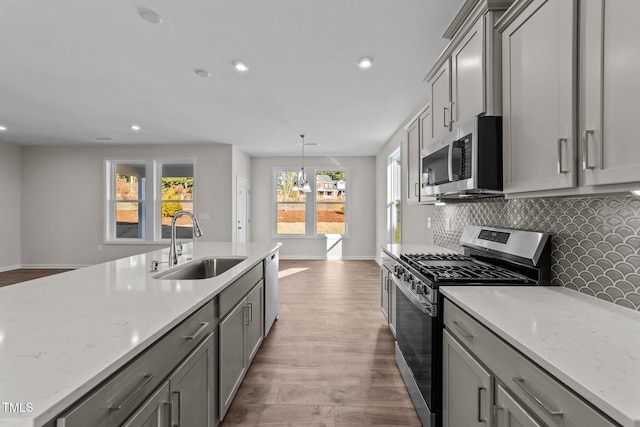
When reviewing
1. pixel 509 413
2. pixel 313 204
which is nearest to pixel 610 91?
pixel 509 413

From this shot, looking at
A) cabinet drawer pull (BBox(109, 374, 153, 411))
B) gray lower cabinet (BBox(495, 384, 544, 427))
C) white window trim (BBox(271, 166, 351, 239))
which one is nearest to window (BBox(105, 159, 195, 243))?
white window trim (BBox(271, 166, 351, 239))

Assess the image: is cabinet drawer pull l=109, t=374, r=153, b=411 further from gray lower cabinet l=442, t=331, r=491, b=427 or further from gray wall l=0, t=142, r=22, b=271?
gray wall l=0, t=142, r=22, b=271

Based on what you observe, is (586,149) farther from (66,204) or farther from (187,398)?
(66,204)

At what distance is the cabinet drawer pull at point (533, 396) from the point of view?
0.76 meters

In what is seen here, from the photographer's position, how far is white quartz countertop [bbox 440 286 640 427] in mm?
655

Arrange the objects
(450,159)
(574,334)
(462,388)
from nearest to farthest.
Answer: (574,334), (462,388), (450,159)

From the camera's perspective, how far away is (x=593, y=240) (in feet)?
4.38

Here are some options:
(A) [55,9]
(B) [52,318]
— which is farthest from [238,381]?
(A) [55,9]

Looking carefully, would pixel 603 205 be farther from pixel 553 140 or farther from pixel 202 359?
pixel 202 359

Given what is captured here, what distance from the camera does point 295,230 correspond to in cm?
754

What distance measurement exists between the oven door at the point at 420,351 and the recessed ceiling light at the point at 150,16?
261 cm

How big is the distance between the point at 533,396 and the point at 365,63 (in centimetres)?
276

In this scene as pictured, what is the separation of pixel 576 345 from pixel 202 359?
1.42 meters

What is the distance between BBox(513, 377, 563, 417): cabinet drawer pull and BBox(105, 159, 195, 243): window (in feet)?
20.9
